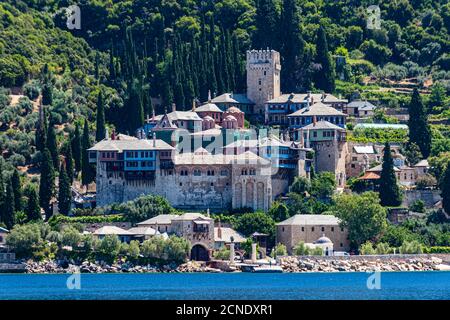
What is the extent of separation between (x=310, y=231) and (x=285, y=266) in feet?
13.2

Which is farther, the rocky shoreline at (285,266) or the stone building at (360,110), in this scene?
the stone building at (360,110)

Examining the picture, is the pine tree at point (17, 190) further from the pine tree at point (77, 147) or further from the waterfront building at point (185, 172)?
the pine tree at point (77, 147)

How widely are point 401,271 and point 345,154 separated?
1405cm

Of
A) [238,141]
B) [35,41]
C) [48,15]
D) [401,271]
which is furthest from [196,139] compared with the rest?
[48,15]

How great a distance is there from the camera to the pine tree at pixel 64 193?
112 metres

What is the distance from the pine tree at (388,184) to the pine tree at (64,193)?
2019cm

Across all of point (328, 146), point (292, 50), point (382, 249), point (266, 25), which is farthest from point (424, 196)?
point (266, 25)

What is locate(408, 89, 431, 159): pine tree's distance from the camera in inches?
4688

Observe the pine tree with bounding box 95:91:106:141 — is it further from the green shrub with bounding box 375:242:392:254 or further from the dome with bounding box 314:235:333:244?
the green shrub with bounding box 375:242:392:254

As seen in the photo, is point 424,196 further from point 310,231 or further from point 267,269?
point 267,269

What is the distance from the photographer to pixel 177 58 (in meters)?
129

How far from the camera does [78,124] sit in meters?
126

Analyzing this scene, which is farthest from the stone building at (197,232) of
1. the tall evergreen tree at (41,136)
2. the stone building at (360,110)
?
the stone building at (360,110)
